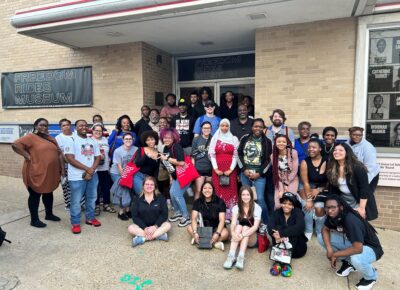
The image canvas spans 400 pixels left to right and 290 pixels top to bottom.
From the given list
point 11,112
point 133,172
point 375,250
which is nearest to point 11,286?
point 133,172

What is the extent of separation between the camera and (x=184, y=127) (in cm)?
544

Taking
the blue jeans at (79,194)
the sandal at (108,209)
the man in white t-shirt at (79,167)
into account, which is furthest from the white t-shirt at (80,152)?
the sandal at (108,209)

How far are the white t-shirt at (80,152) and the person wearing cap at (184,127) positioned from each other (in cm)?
148

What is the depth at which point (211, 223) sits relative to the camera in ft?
13.7

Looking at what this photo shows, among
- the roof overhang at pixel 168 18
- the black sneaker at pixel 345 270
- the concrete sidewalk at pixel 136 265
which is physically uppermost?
the roof overhang at pixel 168 18

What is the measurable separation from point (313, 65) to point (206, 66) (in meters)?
3.00

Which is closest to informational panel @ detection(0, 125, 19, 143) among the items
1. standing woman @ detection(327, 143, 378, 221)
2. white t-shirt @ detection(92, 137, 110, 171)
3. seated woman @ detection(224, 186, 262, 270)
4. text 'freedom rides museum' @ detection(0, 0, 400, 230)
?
text 'freedom rides museum' @ detection(0, 0, 400, 230)

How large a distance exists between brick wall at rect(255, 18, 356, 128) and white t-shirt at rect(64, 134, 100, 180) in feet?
10.2

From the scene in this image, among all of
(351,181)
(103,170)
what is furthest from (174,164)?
(351,181)

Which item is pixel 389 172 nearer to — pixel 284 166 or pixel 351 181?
pixel 351 181

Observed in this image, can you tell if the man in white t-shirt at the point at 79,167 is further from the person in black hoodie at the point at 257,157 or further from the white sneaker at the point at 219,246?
the person in black hoodie at the point at 257,157

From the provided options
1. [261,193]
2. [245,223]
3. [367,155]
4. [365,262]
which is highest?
[367,155]

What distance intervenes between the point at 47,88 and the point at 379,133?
743 centimetres

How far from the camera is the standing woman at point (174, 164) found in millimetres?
4777
